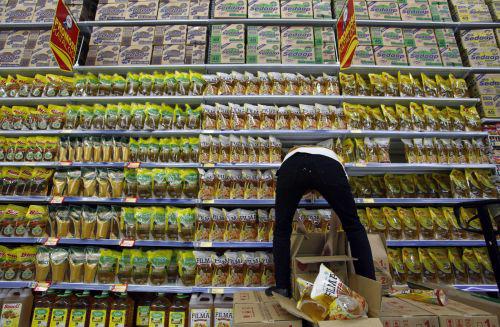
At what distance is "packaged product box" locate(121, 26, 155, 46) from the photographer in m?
3.62

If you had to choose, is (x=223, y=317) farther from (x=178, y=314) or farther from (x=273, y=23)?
(x=273, y=23)

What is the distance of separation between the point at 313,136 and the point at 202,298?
6.32 feet

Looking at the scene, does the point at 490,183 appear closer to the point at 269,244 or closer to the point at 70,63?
the point at 269,244

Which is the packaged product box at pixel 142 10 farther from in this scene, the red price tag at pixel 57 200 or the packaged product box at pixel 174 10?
the red price tag at pixel 57 200

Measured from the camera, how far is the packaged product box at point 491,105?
335 centimetres

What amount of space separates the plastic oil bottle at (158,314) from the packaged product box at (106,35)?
2855 millimetres

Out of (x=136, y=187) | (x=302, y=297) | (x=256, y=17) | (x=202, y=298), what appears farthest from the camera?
(x=256, y=17)

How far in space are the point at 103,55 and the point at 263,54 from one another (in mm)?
1810

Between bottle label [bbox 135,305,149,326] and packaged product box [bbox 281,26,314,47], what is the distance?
3.05m

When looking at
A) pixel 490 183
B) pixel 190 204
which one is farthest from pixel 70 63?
pixel 490 183

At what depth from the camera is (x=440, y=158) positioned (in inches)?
126

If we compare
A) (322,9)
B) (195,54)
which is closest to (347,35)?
(322,9)

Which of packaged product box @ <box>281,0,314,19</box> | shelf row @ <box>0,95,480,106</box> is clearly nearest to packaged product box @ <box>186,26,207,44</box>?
shelf row @ <box>0,95,480,106</box>

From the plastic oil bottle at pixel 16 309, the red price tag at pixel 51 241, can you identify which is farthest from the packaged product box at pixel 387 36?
the plastic oil bottle at pixel 16 309
